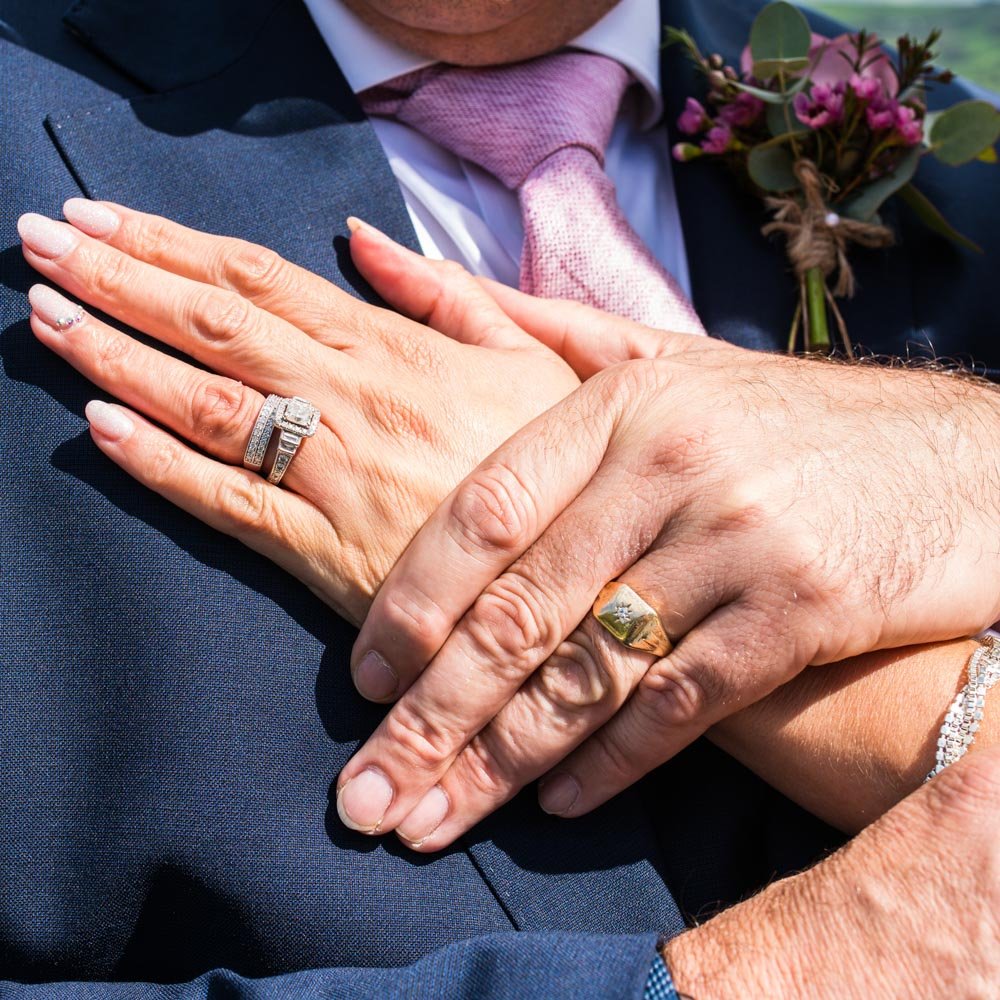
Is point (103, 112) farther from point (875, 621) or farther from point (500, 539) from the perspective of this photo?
point (875, 621)

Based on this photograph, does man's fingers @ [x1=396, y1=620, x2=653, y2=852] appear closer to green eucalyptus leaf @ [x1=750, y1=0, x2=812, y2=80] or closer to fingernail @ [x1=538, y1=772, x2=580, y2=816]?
fingernail @ [x1=538, y1=772, x2=580, y2=816]

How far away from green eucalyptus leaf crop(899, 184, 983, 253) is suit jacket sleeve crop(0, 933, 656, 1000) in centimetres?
140

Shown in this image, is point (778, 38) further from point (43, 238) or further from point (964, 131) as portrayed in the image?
point (43, 238)

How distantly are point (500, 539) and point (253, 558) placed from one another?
30 cm

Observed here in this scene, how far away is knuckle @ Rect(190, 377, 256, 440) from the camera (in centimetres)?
117

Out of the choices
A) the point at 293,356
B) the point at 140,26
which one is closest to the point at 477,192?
the point at 140,26

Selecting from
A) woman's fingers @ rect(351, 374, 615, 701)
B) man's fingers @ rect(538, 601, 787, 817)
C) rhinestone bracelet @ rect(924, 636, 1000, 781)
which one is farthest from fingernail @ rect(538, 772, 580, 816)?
rhinestone bracelet @ rect(924, 636, 1000, 781)

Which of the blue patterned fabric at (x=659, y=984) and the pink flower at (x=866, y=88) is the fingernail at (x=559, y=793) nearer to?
the blue patterned fabric at (x=659, y=984)

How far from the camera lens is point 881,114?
169cm

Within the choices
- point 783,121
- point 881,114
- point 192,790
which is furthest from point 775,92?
point 192,790

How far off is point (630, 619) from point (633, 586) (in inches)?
1.4

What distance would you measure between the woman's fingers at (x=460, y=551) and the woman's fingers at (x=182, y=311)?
240mm

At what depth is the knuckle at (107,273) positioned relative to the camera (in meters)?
1.20

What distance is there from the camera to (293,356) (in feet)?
3.96
